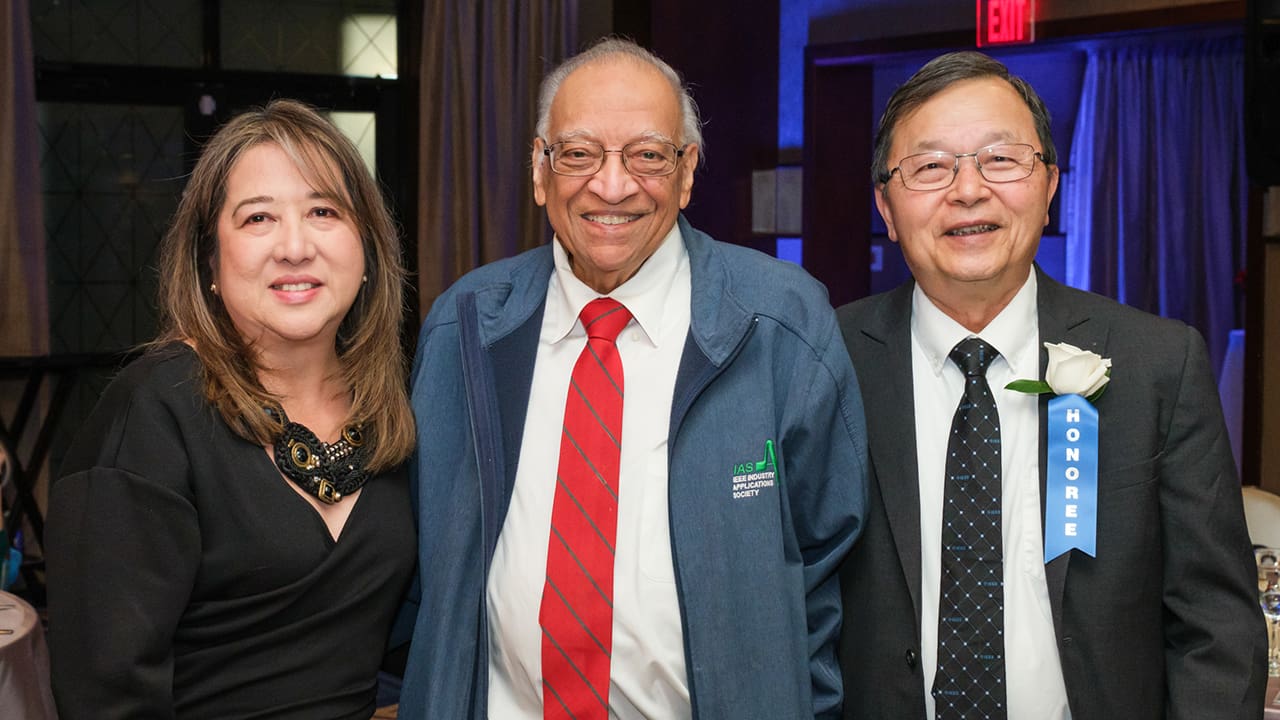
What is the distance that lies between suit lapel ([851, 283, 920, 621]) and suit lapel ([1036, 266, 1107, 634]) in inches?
7.7

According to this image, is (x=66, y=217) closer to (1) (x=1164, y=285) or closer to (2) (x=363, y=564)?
(2) (x=363, y=564)

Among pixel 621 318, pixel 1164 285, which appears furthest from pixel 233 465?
pixel 1164 285

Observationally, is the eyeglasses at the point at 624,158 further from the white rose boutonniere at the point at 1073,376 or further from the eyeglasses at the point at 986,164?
the white rose boutonniere at the point at 1073,376

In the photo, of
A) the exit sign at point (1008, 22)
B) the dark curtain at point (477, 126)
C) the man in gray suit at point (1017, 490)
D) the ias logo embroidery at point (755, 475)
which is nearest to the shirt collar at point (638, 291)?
the ias logo embroidery at point (755, 475)

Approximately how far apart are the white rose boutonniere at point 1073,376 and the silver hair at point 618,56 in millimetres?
664

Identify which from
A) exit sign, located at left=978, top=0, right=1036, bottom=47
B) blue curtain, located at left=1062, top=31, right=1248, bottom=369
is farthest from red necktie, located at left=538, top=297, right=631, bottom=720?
blue curtain, located at left=1062, top=31, right=1248, bottom=369

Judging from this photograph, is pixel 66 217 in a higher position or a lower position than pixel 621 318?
higher

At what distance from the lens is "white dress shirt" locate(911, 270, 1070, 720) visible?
1.82 meters

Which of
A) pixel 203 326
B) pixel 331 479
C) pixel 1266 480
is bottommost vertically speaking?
pixel 1266 480

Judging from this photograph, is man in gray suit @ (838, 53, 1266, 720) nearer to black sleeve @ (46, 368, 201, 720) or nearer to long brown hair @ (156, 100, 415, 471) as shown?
long brown hair @ (156, 100, 415, 471)

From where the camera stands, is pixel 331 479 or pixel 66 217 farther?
pixel 66 217

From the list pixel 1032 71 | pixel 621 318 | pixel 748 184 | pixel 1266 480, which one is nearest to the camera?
pixel 621 318

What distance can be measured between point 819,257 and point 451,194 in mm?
2256

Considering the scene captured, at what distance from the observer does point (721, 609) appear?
70.6 inches
